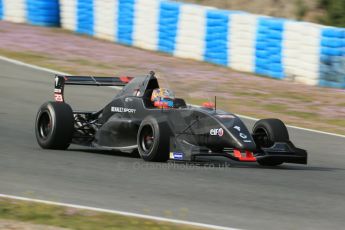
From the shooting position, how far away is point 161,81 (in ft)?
33.3

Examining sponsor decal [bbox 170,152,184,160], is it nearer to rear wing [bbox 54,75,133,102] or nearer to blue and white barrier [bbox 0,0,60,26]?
rear wing [bbox 54,75,133,102]

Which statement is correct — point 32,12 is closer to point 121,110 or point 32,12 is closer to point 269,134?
point 121,110

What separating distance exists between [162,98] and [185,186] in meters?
1.88

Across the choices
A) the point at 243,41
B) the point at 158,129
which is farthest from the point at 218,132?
the point at 243,41

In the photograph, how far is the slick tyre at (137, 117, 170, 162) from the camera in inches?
350

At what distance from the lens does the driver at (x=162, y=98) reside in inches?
377

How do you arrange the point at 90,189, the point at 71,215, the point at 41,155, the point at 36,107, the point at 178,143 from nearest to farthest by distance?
1. the point at 71,215
2. the point at 90,189
3. the point at 178,143
4. the point at 41,155
5. the point at 36,107

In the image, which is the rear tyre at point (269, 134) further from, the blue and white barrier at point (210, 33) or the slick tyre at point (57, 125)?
the blue and white barrier at point (210, 33)

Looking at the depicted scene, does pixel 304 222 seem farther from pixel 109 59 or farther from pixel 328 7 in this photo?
pixel 328 7

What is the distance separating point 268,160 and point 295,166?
0.90 metres

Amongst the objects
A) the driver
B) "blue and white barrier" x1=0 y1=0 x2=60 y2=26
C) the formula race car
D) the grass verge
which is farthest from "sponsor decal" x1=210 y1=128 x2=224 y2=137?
"blue and white barrier" x1=0 y1=0 x2=60 y2=26

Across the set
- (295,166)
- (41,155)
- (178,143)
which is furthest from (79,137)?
(295,166)

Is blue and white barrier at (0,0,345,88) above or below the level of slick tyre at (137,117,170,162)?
above

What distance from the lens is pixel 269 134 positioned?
947cm
